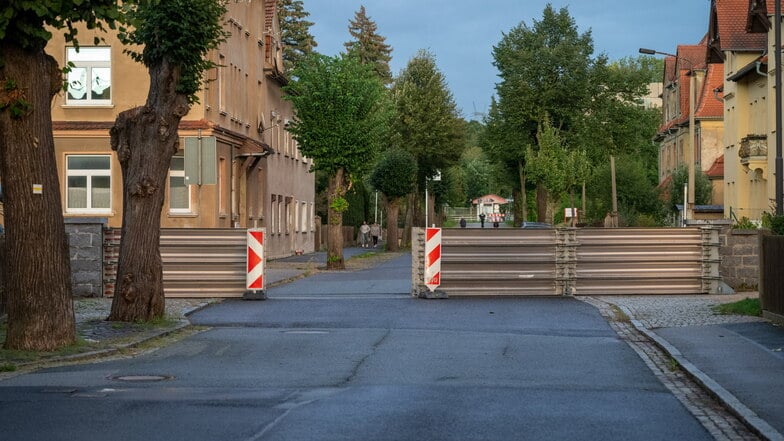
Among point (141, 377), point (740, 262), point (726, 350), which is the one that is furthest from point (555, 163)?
point (141, 377)

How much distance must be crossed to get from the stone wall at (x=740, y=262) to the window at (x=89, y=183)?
2225 centimetres

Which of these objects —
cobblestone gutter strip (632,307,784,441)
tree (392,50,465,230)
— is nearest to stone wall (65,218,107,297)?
cobblestone gutter strip (632,307,784,441)

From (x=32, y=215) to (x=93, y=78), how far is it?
28553 millimetres

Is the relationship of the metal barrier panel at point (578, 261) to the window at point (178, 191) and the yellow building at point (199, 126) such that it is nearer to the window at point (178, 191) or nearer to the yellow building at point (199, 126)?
the yellow building at point (199, 126)

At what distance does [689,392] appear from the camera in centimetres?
1180

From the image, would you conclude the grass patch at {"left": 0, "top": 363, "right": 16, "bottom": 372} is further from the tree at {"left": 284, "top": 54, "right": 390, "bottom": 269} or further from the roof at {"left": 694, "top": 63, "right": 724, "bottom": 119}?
the roof at {"left": 694, "top": 63, "right": 724, "bottom": 119}

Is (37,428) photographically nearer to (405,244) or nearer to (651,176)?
(405,244)

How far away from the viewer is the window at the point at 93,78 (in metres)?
42.5

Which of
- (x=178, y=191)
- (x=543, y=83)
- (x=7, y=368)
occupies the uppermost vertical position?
(x=543, y=83)

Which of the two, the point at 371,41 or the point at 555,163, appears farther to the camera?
the point at 371,41

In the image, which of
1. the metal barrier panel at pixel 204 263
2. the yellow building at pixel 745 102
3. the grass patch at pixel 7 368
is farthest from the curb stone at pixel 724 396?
the yellow building at pixel 745 102

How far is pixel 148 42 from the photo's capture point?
20.0m

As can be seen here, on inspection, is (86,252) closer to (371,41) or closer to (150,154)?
(150,154)

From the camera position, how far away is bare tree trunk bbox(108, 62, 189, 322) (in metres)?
19.3
